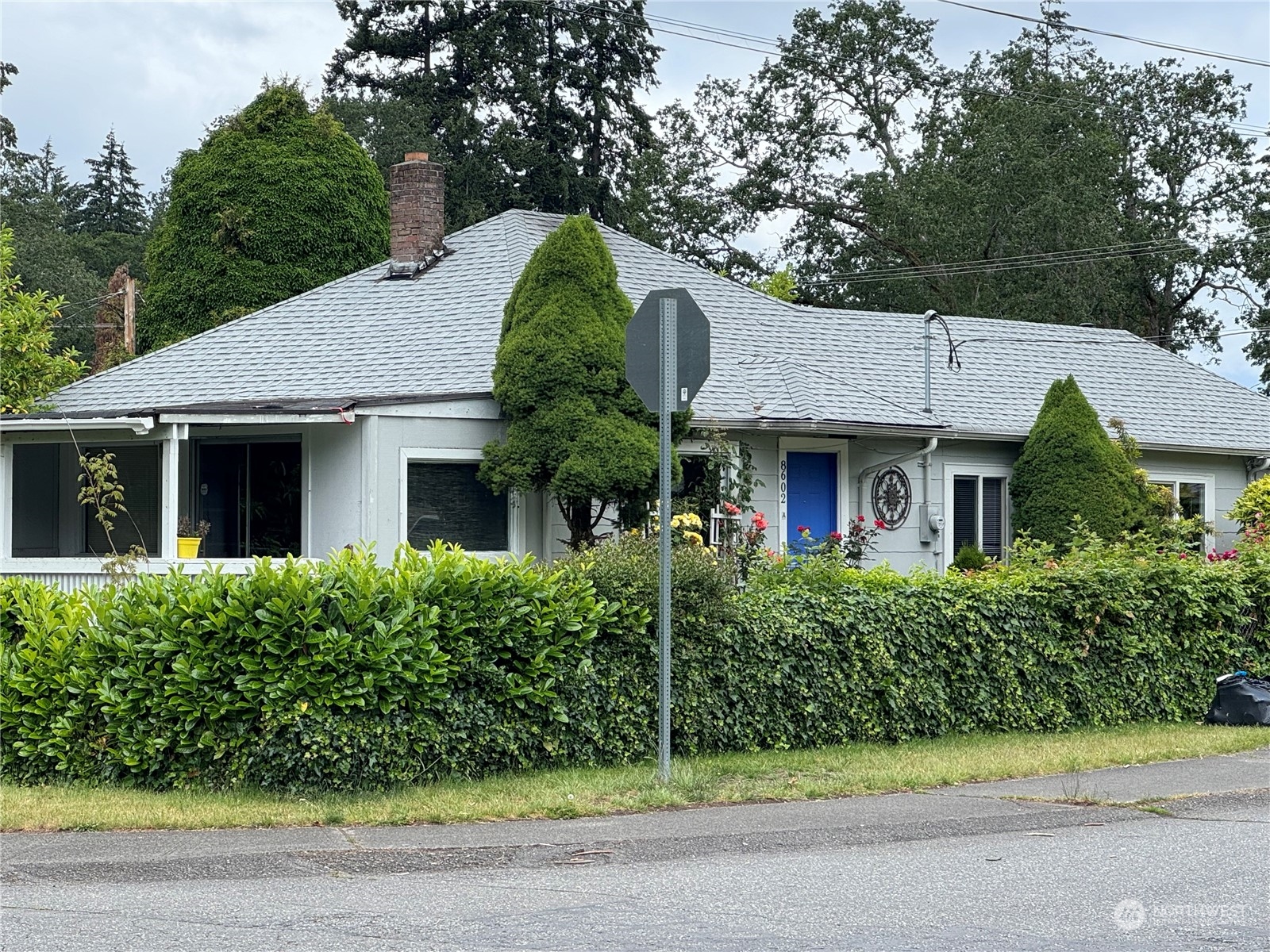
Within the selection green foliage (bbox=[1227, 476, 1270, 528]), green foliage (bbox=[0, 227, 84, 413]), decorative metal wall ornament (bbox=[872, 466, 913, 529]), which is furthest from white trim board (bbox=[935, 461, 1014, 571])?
green foliage (bbox=[0, 227, 84, 413])

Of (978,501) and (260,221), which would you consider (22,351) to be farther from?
(978,501)

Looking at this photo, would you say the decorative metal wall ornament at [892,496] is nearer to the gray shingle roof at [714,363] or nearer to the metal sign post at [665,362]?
the gray shingle roof at [714,363]

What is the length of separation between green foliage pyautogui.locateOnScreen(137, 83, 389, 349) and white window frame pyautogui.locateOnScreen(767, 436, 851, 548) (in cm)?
1265

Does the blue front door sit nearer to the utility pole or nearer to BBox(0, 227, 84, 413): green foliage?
BBox(0, 227, 84, 413): green foliage

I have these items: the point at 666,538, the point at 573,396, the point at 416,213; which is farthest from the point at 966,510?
the point at 666,538

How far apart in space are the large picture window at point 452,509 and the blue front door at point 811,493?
14.0 ft

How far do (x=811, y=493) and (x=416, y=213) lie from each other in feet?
22.6

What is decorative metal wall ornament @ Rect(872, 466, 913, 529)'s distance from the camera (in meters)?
19.5

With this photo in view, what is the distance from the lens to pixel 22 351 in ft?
63.1

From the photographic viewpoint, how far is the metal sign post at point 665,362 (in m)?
9.51

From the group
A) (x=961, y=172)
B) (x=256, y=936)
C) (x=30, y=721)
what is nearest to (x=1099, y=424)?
(x=30, y=721)

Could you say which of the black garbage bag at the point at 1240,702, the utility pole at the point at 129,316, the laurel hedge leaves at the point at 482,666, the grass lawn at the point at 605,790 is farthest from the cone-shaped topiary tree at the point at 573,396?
the utility pole at the point at 129,316

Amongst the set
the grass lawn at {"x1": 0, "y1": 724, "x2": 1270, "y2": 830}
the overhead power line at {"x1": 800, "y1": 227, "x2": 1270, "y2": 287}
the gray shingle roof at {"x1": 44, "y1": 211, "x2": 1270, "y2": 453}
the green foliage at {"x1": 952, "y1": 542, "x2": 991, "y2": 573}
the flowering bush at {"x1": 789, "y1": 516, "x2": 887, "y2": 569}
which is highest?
the overhead power line at {"x1": 800, "y1": 227, "x2": 1270, "y2": 287}

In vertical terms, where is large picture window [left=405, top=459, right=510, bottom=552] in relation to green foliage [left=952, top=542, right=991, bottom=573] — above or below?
above
